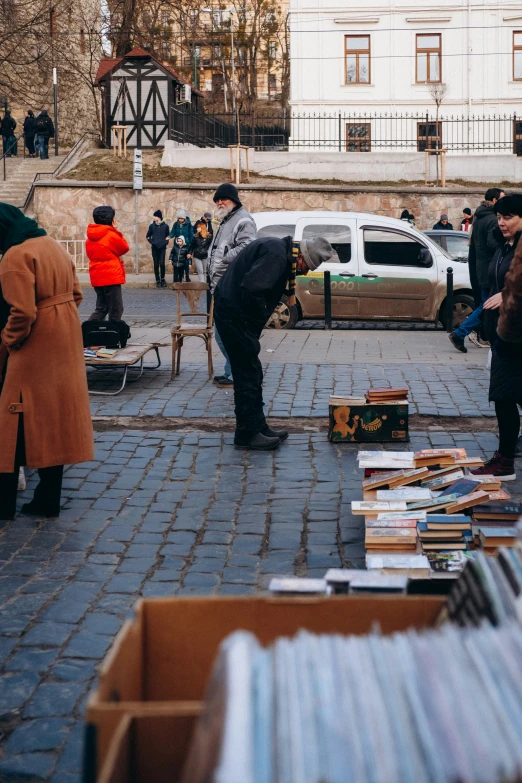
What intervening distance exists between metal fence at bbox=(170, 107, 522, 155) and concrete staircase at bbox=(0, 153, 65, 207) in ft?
15.0

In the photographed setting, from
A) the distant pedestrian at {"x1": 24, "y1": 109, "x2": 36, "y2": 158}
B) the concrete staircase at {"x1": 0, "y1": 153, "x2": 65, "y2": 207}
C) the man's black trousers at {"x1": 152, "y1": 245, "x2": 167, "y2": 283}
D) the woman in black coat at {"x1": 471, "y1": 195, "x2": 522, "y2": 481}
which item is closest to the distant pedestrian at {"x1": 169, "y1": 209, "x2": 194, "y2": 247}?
the man's black trousers at {"x1": 152, "y1": 245, "x2": 167, "y2": 283}

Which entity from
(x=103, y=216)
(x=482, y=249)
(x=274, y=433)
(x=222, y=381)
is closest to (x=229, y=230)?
(x=222, y=381)

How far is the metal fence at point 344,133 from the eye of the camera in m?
36.2

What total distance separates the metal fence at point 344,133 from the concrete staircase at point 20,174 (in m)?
4.56

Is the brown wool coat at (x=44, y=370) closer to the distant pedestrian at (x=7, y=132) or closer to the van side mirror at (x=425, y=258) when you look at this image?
the van side mirror at (x=425, y=258)

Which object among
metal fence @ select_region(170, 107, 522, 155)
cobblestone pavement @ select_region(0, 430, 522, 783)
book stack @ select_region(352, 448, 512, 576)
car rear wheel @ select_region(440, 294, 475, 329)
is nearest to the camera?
cobblestone pavement @ select_region(0, 430, 522, 783)

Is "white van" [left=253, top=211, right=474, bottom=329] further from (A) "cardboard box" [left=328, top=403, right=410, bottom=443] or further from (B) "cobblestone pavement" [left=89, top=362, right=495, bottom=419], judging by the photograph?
(A) "cardboard box" [left=328, top=403, right=410, bottom=443]

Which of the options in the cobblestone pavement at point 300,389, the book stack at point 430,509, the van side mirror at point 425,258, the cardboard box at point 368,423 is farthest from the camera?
the van side mirror at point 425,258

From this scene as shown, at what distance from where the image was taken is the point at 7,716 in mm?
3490

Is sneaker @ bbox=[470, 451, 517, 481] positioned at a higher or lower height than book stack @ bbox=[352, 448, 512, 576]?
lower

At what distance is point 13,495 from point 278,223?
10.7 metres

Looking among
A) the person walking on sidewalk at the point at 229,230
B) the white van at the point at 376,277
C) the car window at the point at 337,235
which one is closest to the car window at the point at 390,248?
the white van at the point at 376,277

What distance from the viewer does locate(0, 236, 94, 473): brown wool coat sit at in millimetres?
5496

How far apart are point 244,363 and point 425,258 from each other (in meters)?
8.68
